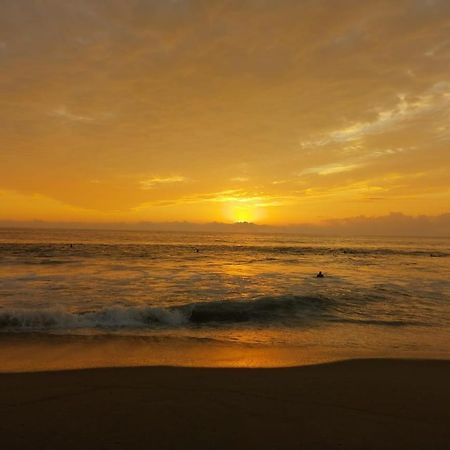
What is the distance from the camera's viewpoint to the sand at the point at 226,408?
448cm

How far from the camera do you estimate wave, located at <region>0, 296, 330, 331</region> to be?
11.4m

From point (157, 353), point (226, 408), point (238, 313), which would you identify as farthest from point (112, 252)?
point (226, 408)

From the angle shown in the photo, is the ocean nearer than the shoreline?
No

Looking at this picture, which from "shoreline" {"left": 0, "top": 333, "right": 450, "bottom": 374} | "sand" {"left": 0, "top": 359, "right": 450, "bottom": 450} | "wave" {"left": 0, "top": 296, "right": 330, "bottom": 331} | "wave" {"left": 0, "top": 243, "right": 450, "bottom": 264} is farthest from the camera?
"wave" {"left": 0, "top": 243, "right": 450, "bottom": 264}

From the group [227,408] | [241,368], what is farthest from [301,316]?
[227,408]

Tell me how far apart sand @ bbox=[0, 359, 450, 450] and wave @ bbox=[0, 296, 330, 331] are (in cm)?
482

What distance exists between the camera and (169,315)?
1276 centimetres

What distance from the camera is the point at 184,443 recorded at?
4.38 metres

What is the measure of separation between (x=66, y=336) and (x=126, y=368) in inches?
142

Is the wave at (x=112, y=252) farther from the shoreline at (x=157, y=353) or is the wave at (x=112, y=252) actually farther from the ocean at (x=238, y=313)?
the shoreline at (x=157, y=353)

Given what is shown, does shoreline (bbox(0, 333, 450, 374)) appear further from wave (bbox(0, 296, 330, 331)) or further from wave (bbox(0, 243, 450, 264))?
wave (bbox(0, 243, 450, 264))

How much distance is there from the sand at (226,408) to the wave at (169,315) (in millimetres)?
4819

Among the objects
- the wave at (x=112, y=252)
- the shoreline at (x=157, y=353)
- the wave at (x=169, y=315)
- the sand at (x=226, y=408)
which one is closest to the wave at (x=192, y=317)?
the wave at (x=169, y=315)

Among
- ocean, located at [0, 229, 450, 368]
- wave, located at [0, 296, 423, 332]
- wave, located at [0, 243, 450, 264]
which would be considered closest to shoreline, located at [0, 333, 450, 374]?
ocean, located at [0, 229, 450, 368]
